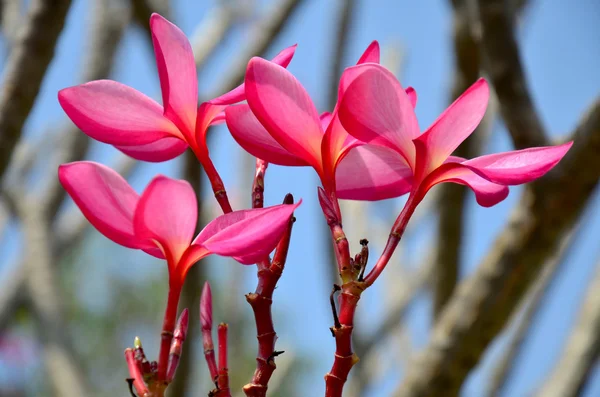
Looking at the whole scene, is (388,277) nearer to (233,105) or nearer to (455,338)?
(455,338)

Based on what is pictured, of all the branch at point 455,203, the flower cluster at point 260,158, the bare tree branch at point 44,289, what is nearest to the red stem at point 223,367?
the flower cluster at point 260,158

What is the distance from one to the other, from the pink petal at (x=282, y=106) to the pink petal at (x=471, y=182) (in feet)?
0.17

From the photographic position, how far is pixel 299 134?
29 centimetres

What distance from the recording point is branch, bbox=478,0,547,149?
0.77 metres

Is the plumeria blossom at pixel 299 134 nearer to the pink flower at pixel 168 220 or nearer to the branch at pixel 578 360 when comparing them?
the pink flower at pixel 168 220

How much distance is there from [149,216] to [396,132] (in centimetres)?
10

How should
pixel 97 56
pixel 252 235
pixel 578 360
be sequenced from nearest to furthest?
pixel 252 235, pixel 578 360, pixel 97 56

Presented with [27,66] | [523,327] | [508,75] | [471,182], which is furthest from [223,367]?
[523,327]

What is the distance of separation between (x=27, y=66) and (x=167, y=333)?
421mm

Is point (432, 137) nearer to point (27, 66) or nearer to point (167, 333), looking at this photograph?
point (167, 333)

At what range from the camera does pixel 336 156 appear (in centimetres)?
30

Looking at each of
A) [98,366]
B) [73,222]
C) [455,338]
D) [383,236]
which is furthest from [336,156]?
[98,366]

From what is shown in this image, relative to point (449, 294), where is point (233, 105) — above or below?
above

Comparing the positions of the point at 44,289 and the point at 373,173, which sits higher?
the point at 373,173
